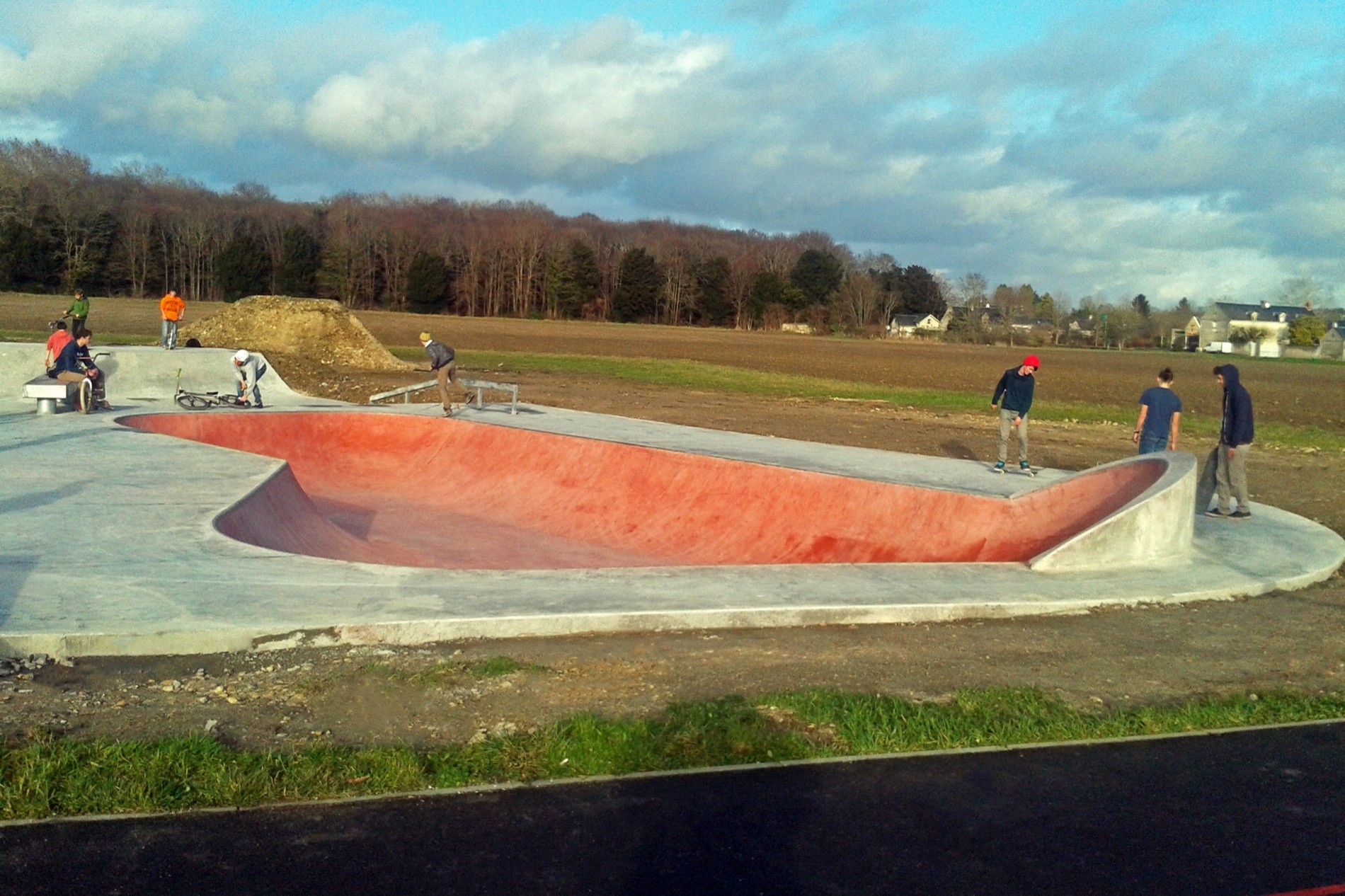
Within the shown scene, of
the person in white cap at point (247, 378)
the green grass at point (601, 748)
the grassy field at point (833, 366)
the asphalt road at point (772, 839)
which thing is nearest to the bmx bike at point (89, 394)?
the person in white cap at point (247, 378)

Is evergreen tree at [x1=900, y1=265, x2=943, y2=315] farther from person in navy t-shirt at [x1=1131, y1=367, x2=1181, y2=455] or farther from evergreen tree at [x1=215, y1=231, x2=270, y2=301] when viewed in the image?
person in navy t-shirt at [x1=1131, y1=367, x2=1181, y2=455]

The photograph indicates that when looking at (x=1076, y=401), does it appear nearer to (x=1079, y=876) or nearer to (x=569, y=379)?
(x=569, y=379)

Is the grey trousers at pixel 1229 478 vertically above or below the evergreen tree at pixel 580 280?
below

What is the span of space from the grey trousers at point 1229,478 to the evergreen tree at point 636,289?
4204 inches

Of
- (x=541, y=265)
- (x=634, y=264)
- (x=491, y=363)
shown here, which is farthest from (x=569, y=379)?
(x=541, y=265)

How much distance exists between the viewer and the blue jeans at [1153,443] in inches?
529

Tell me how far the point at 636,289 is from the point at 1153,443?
106 metres

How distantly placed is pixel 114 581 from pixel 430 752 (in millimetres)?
3720

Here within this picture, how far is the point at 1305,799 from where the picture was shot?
5.09 m

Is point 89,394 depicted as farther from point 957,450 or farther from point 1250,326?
point 1250,326

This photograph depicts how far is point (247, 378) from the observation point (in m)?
20.2

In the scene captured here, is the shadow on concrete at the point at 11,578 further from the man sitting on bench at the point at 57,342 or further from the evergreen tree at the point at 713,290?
the evergreen tree at the point at 713,290

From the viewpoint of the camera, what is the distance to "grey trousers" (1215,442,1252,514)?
12.4m

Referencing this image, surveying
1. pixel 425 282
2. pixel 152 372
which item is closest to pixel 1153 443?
pixel 152 372
